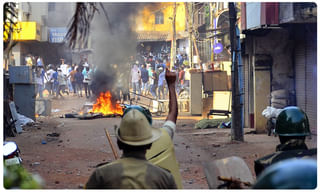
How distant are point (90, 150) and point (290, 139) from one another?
7.43 metres

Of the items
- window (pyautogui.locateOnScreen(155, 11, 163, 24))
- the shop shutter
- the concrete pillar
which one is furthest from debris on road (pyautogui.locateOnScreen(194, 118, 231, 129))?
window (pyautogui.locateOnScreen(155, 11, 163, 24))

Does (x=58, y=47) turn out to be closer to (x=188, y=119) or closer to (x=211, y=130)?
(x=188, y=119)

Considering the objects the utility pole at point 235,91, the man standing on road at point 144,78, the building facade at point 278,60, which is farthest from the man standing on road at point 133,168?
the man standing on road at point 144,78

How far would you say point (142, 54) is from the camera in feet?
117

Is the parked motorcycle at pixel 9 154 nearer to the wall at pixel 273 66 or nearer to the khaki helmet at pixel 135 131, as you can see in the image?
the khaki helmet at pixel 135 131

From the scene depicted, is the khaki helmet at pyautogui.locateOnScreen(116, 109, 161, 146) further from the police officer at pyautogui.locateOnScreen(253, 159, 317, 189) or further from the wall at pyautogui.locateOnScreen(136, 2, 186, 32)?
the wall at pyautogui.locateOnScreen(136, 2, 186, 32)

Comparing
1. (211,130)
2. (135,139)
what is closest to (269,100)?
(211,130)

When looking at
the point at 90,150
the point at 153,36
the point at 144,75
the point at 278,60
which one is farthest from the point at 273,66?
the point at 153,36

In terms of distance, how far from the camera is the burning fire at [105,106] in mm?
19844

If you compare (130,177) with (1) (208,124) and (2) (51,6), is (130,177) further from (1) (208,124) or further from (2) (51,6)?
(2) (51,6)

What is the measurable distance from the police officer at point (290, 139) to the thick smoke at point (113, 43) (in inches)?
735

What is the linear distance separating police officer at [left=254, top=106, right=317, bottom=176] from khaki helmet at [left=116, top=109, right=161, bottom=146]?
1.11m

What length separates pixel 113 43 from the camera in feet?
78.2

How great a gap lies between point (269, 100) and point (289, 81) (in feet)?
2.50
